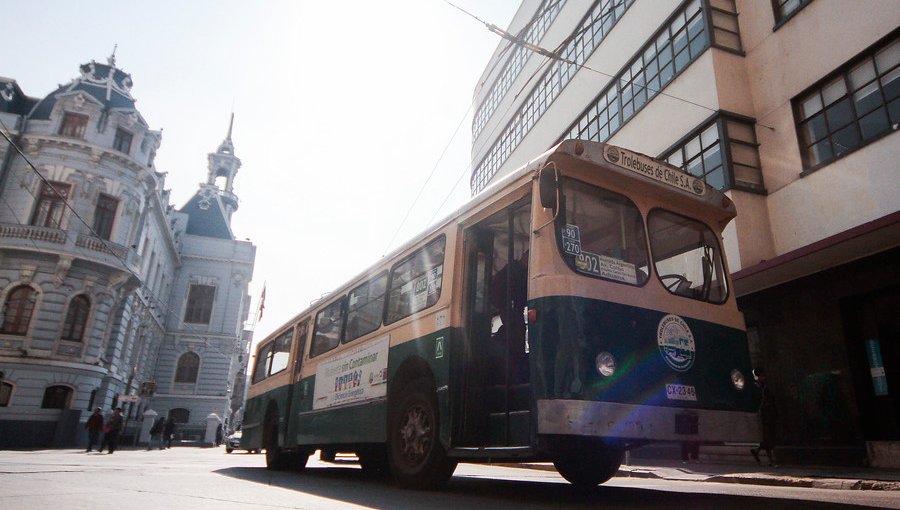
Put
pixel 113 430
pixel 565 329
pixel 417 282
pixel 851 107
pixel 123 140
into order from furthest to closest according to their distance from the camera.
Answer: pixel 123 140 < pixel 113 430 < pixel 851 107 < pixel 417 282 < pixel 565 329

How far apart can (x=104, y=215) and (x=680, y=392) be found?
2898 cm

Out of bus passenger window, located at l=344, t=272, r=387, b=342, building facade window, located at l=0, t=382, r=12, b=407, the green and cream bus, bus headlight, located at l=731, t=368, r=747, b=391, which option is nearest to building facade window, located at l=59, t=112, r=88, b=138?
building facade window, located at l=0, t=382, r=12, b=407

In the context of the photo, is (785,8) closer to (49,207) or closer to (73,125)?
(49,207)

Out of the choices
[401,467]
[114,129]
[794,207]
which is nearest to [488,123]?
[114,129]

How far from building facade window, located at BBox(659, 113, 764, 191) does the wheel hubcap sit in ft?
31.4

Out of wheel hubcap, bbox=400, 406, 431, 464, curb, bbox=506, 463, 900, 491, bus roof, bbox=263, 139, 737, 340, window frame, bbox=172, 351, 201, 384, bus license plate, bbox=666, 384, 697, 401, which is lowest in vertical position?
curb, bbox=506, 463, 900, 491

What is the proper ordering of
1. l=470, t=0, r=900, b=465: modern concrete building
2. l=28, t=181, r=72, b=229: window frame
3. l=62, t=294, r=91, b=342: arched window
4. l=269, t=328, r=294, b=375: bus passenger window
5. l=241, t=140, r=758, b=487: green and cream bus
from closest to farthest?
l=241, t=140, r=758, b=487: green and cream bus → l=470, t=0, r=900, b=465: modern concrete building → l=269, t=328, r=294, b=375: bus passenger window → l=62, t=294, r=91, b=342: arched window → l=28, t=181, r=72, b=229: window frame

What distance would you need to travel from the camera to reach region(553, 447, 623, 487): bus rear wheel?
243 inches

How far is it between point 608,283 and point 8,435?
26708 millimetres

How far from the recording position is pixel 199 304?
42688 millimetres

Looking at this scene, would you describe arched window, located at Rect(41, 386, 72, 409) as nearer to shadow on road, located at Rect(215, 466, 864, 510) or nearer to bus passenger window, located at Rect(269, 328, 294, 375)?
bus passenger window, located at Rect(269, 328, 294, 375)

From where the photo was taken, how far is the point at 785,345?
37.4 feet

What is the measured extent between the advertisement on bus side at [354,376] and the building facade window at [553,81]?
10.1m

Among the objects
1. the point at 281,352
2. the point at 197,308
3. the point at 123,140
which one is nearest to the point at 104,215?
the point at 123,140
